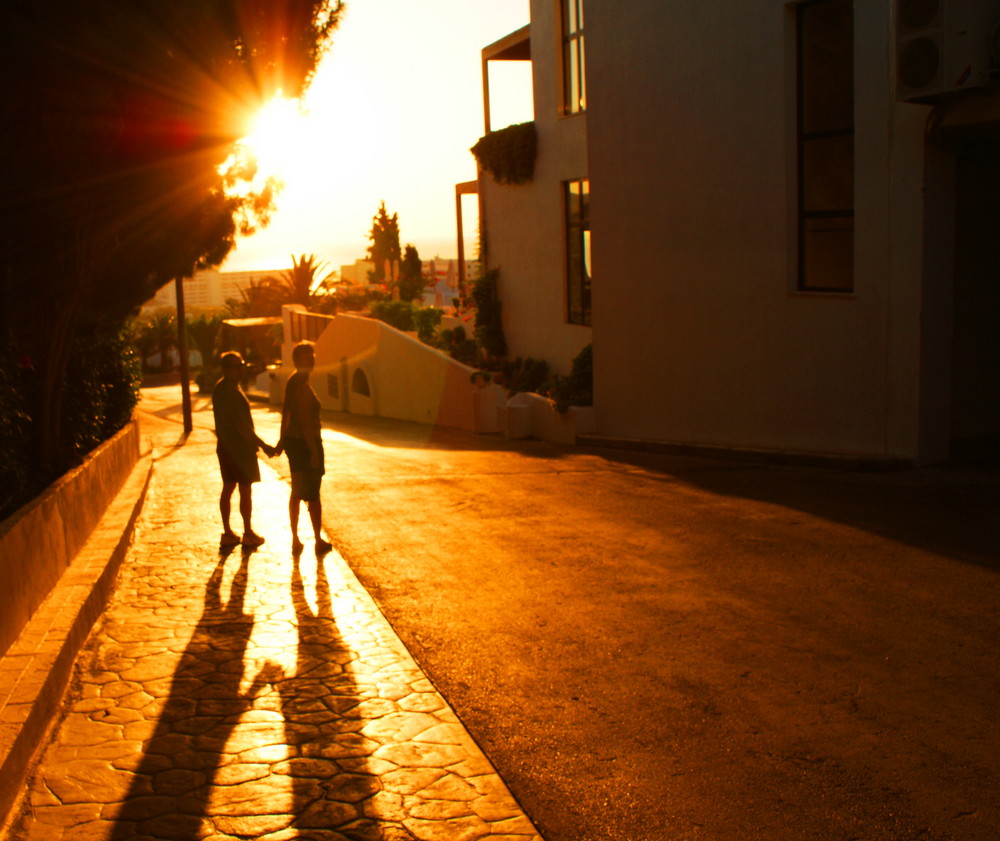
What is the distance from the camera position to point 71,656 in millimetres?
5895

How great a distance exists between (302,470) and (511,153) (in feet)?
50.8

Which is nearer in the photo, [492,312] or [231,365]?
[231,365]

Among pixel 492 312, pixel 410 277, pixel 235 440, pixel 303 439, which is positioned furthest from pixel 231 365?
pixel 410 277

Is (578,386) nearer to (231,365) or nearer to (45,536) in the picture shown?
(231,365)

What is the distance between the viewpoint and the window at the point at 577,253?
69.2 ft

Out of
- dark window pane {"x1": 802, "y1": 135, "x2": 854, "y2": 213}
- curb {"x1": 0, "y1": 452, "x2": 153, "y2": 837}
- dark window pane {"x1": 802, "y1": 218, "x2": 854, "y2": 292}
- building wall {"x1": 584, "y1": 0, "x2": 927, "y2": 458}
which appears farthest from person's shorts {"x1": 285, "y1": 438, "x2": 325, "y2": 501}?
dark window pane {"x1": 802, "y1": 135, "x2": 854, "y2": 213}

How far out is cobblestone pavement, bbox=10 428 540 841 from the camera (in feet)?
13.3

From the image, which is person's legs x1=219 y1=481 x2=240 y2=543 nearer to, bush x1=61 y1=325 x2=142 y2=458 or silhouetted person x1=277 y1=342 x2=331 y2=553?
silhouetted person x1=277 y1=342 x2=331 y2=553

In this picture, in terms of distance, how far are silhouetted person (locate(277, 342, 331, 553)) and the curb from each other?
4.85 feet

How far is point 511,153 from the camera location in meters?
22.9

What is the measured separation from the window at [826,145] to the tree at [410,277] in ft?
137

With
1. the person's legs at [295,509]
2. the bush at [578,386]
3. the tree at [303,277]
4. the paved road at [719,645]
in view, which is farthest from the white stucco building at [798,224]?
the tree at [303,277]

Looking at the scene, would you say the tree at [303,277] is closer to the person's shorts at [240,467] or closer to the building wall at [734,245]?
the building wall at [734,245]

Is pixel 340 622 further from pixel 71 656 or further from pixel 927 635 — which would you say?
pixel 927 635
